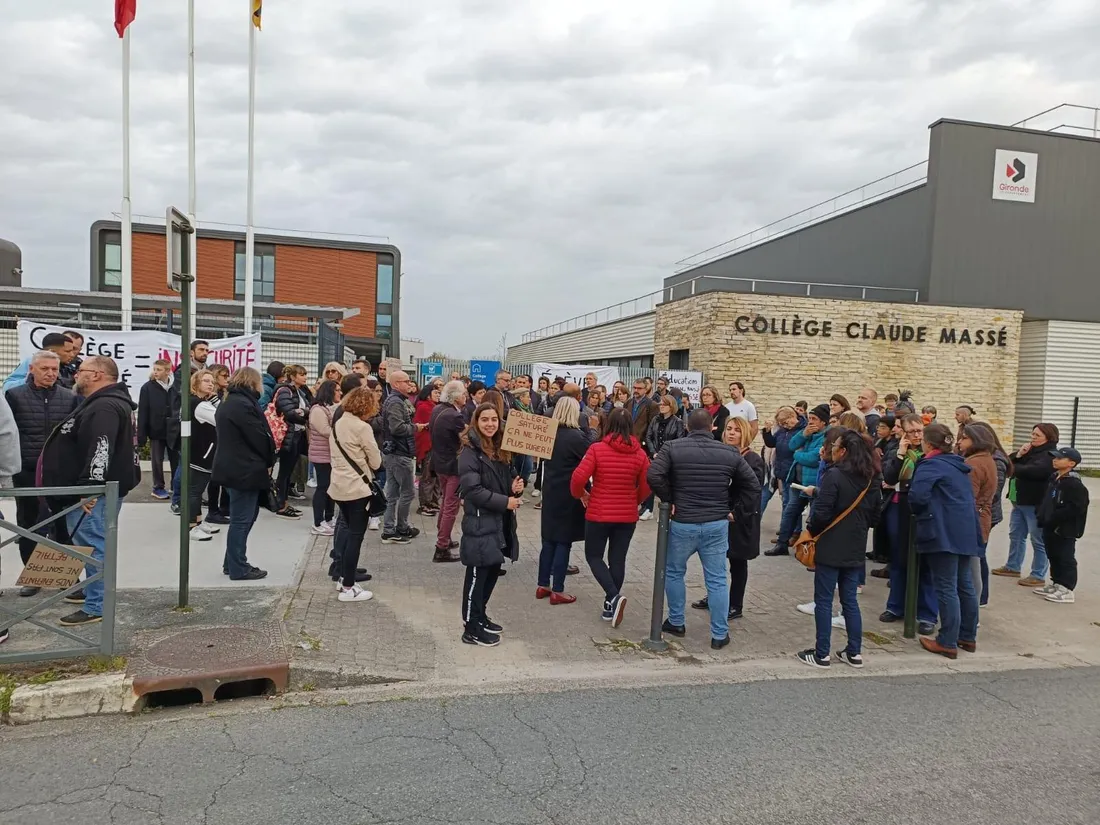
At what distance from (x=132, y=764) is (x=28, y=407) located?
136 inches

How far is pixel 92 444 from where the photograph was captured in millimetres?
Answer: 5000

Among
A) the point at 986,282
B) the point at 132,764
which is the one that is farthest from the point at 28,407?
the point at 986,282

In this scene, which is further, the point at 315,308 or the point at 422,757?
the point at 315,308

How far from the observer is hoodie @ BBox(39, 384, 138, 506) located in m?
5.01

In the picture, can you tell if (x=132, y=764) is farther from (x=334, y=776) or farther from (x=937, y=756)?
(x=937, y=756)

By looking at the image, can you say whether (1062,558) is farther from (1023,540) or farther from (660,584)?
(660,584)

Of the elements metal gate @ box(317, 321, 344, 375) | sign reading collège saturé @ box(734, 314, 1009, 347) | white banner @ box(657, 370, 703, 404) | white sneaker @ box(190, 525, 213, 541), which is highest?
sign reading collège saturé @ box(734, 314, 1009, 347)

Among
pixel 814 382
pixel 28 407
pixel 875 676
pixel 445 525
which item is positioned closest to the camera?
pixel 875 676

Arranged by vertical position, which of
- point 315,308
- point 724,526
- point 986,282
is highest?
point 986,282

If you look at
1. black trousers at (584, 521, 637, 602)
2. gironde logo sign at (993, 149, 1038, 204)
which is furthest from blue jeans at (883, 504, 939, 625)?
gironde logo sign at (993, 149, 1038, 204)

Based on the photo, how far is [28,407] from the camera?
5707 millimetres

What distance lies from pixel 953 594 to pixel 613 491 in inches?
105

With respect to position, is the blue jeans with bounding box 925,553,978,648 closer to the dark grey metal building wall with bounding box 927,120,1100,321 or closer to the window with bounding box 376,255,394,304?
the dark grey metal building wall with bounding box 927,120,1100,321

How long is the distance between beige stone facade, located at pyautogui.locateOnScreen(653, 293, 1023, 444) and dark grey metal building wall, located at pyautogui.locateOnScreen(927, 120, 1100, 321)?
1111 millimetres
